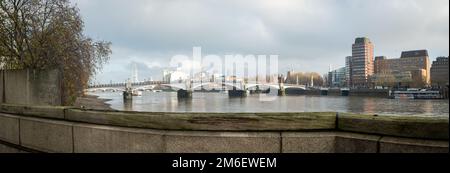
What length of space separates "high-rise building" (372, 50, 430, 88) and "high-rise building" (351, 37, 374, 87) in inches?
237

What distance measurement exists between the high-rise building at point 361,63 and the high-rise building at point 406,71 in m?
6.03

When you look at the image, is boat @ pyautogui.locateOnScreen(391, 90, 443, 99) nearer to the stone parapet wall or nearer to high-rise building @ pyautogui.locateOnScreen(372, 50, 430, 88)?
high-rise building @ pyautogui.locateOnScreen(372, 50, 430, 88)

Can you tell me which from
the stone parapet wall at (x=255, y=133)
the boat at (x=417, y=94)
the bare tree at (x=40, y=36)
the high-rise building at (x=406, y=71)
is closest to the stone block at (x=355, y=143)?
the stone parapet wall at (x=255, y=133)

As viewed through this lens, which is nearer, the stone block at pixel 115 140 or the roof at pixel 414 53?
the stone block at pixel 115 140

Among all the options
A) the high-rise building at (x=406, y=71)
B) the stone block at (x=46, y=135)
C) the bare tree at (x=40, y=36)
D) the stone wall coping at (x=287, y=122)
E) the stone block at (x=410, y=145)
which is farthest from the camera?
the high-rise building at (x=406, y=71)

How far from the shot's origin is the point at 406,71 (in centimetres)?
12300

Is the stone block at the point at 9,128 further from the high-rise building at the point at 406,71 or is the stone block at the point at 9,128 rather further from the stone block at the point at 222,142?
the high-rise building at the point at 406,71

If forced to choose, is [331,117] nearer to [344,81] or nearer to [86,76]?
[86,76]

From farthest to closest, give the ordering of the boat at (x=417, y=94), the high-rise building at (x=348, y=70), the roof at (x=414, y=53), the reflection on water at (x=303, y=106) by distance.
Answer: the high-rise building at (x=348, y=70)
the roof at (x=414, y=53)
the boat at (x=417, y=94)
the reflection on water at (x=303, y=106)

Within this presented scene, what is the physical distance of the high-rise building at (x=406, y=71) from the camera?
114 metres

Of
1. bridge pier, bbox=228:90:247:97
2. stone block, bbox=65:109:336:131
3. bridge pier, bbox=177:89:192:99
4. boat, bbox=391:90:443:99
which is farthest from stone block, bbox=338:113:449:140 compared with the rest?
bridge pier, bbox=228:90:247:97

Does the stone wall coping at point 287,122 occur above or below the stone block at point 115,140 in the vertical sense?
above
